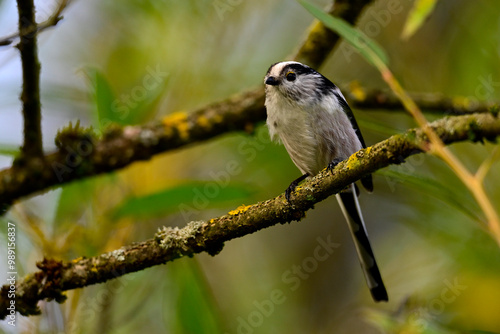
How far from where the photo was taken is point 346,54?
4.44m

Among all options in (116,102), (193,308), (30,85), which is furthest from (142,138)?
(193,308)

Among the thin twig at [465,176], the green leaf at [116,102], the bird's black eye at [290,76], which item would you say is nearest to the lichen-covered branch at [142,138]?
the green leaf at [116,102]

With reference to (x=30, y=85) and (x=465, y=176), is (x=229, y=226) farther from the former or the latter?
(x=30, y=85)

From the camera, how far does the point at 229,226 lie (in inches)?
72.9

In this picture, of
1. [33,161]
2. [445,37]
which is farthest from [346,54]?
[33,161]

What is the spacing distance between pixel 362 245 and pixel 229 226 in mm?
1277

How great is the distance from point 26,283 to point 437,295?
2444 millimetres

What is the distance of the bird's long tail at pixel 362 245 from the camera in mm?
2752

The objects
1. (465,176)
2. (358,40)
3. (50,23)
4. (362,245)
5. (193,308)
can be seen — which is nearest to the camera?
(465,176)

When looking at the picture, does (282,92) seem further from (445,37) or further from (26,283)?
(445,37)

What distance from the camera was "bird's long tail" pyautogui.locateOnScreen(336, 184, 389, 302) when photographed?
2.75 meters

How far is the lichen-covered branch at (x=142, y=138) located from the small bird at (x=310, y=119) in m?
0.30

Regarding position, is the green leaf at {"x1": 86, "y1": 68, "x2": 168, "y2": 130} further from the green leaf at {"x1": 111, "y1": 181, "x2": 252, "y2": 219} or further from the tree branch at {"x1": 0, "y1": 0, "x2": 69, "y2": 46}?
the tree branch at {"x1": 0, "y1": 0, "x2": 69, "y2": 46}

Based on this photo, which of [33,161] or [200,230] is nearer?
[200,230]
